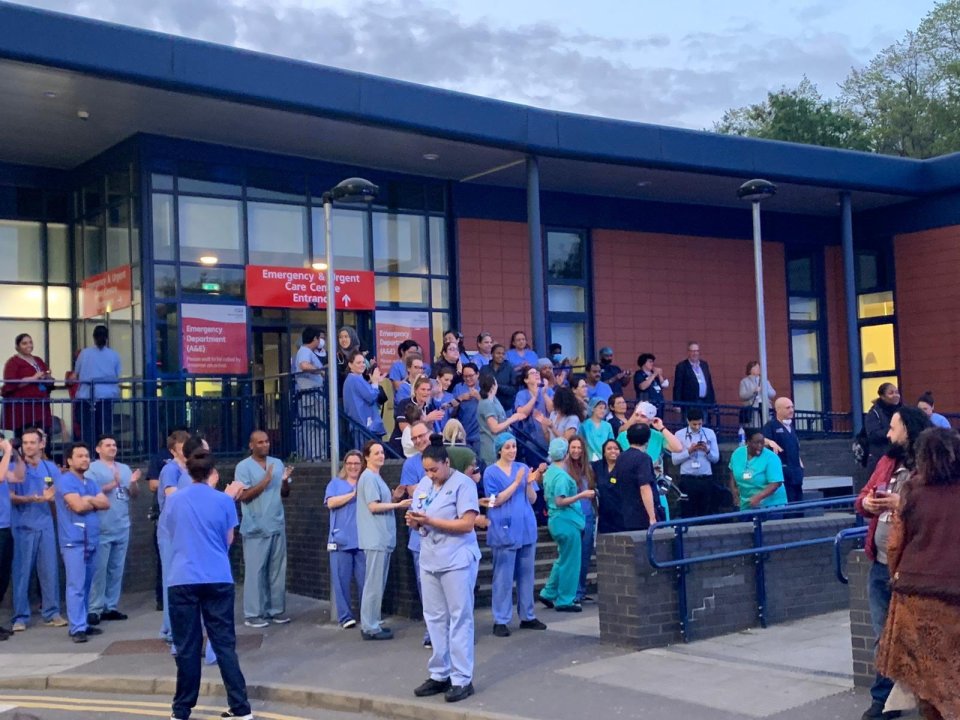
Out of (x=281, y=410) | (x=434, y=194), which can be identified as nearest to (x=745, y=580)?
(x=281, y=410)

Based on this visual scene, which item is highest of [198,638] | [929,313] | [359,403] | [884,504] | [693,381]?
[929,313]

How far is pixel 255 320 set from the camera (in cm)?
1912

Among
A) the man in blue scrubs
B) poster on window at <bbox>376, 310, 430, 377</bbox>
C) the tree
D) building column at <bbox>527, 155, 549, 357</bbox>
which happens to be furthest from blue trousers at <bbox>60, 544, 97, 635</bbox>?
the tree

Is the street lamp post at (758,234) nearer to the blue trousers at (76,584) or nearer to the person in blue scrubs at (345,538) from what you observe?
the person in blue scrubs at (345,538)

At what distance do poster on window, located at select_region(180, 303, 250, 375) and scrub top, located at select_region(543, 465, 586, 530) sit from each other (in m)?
7.54

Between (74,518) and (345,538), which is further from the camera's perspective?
(74,518)

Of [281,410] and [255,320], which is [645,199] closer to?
[255,320]

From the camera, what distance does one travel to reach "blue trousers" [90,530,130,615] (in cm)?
1314

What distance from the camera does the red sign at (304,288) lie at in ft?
62.5

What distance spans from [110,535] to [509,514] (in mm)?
4641

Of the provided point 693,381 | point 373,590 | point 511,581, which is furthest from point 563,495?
point 693,381

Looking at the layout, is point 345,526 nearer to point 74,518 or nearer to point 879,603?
point 74,518

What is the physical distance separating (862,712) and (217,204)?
13392 millimetres

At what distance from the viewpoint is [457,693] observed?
8.99 meters
